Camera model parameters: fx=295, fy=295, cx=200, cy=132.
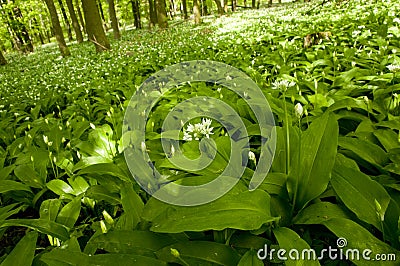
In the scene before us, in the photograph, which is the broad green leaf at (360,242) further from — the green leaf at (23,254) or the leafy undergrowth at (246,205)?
the green leaf at (23,254)

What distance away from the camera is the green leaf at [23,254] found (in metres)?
1.33

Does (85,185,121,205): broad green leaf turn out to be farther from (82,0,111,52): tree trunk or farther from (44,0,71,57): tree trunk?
(44,0,71,57): tree trunk

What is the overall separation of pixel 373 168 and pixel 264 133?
698 mm

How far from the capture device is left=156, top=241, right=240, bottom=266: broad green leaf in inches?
48.3

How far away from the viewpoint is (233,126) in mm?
2531

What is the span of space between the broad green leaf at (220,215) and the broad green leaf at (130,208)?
22 centimetres

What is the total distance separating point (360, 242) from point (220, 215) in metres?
0.56

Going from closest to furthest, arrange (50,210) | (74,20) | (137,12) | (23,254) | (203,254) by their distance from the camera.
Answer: (203,254) < (23,254) < (50,210) < (74,20) < (137,12)

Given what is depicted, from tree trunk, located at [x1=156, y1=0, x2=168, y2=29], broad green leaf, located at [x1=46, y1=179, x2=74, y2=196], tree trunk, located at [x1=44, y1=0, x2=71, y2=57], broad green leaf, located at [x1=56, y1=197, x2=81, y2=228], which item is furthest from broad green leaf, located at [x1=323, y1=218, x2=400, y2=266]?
tree trunk, located at [x1=156, y1=0, x2=168, y2=29]

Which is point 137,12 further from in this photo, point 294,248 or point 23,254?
point 294,248

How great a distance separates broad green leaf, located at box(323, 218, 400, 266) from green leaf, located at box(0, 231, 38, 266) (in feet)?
4.37

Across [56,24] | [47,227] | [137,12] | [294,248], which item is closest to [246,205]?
[294,248]

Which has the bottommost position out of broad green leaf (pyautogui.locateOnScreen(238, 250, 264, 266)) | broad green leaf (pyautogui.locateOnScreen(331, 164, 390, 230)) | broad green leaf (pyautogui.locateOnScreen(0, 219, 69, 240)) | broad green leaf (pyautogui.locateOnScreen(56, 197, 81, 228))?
broad green leaf (pyautogui.locateOnScreen(56, 197, 81, 228))

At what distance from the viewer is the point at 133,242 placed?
130cm
